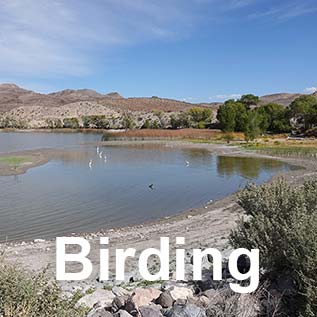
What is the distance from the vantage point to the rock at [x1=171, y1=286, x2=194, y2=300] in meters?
6.31

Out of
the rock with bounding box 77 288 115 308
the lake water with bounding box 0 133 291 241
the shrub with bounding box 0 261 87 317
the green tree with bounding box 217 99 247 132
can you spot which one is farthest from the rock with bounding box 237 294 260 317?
the green tree with bounding box 217 99 247 132

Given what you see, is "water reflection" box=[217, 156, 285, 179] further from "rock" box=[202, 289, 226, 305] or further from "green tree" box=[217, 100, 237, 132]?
"green tree" box=[217, 100, 237, 132]

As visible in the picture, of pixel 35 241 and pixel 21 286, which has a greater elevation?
pixel 21 286

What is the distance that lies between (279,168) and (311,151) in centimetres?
1206

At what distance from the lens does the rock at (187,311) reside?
542 centimetres

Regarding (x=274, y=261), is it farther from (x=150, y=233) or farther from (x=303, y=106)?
(x=303, y=106)

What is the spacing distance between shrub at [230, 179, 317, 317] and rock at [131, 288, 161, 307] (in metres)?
1.72

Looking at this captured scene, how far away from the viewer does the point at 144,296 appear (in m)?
6.14

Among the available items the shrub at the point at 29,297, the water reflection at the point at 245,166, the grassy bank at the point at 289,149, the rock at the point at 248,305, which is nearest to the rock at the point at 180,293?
the rock at the point at 248,305

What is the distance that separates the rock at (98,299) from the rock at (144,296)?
0.50 meters

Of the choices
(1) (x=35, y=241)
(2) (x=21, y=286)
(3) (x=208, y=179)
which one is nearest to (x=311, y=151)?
(3) (x=208, y=179)

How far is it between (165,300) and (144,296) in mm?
302

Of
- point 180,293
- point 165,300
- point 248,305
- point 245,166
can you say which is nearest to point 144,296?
point 165,300

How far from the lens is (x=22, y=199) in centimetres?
2228
